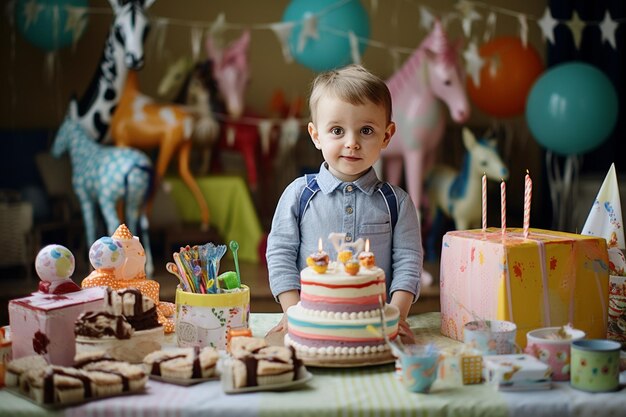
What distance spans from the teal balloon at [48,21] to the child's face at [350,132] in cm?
322

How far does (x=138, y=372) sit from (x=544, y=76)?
3464 millimetres

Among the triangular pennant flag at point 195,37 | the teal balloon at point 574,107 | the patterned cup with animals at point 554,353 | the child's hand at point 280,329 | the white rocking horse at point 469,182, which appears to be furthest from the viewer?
the triangular pennant flag at point 195,37

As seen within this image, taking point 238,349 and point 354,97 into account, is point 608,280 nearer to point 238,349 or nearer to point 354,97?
point 354,97

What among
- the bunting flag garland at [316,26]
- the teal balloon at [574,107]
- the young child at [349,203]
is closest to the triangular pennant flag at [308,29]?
the bunting flag garland at [316,26]

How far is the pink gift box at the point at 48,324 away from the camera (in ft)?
4.63

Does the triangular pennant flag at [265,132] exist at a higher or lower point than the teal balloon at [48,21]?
lower

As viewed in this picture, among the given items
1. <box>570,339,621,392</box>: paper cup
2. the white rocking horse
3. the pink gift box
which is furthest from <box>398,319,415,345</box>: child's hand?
the white rocking horse

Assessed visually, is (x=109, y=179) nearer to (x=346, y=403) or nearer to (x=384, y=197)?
(x=384, y=197)

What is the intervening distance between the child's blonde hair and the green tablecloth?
3.41 m

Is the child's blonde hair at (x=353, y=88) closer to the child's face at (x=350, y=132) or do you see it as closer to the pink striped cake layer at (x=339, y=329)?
the child's face at (x=350, y=132)

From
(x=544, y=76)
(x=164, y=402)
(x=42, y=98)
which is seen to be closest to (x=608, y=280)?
(x=164, y=402)

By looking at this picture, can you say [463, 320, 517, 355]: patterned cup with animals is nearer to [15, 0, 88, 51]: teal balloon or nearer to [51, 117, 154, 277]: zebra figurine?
[51, 117, 154, 277]: zebra figurine

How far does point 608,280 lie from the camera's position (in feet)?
5.34

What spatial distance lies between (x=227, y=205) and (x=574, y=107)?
210 cm
